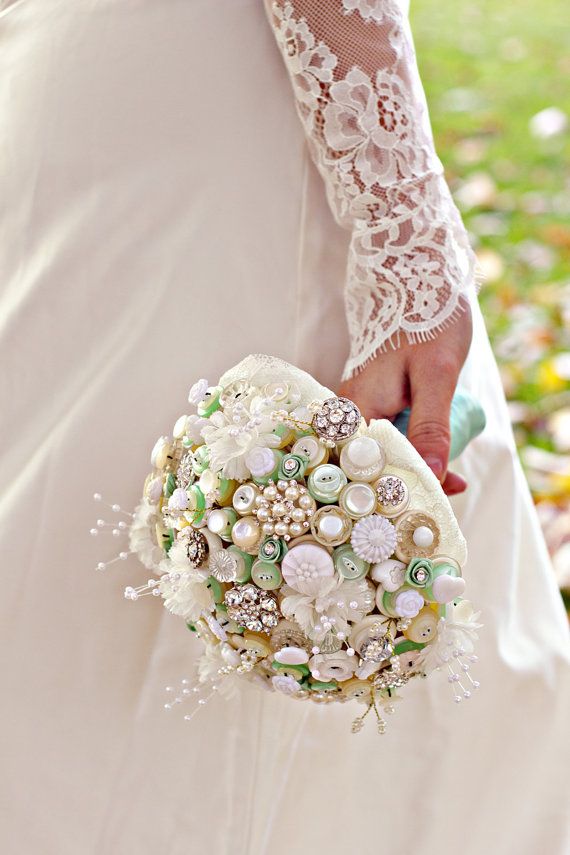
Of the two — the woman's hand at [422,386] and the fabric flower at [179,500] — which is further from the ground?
the woman's hand at [422,386]

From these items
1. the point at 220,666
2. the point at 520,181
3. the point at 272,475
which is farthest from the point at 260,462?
the point at 520,181

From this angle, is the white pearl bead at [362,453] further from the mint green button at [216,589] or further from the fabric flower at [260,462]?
the mint green button at [216,589]

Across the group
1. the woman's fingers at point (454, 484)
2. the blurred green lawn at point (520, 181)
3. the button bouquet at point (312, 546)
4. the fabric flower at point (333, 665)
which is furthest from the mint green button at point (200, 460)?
the blurred green lawn at point (520, 181)

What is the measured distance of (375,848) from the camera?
1170 millimetres

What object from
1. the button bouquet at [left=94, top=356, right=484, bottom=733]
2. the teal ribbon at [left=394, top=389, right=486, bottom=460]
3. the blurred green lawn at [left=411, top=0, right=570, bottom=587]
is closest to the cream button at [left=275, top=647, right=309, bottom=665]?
the button bouquet at [left=94, top=356, right=484, bottom=733]

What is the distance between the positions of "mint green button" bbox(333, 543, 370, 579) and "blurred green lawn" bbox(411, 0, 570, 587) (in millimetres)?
1377

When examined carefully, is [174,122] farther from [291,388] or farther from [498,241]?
[498,241]

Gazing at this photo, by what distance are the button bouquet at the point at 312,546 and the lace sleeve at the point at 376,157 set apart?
0.21 m

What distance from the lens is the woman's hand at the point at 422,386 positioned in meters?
1.15

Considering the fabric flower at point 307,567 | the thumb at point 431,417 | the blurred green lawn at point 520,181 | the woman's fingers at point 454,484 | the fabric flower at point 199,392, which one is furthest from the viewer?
the blurred green lawn at point 520,181

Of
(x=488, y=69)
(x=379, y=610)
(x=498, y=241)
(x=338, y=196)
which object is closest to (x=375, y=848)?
(x=379, y=610)

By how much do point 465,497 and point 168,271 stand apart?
484 millimetres

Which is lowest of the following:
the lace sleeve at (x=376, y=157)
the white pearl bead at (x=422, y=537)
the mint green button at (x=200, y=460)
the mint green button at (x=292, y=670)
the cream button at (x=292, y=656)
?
the mint green button at (x=292, y=670)

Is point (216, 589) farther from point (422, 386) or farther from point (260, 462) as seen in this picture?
point (422, 386)
